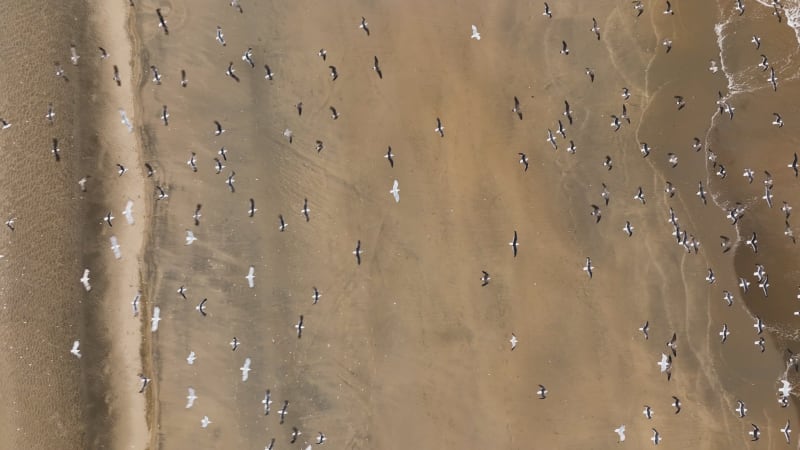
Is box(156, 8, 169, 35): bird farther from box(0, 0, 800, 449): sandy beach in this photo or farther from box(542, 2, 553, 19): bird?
box(542, 2, 553, 19): bird

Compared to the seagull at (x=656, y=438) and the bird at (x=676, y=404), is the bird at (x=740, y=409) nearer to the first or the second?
the bird at (x=676, y=404)

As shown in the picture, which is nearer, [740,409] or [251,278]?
[251,278]

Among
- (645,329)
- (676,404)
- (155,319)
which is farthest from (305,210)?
(676,404)

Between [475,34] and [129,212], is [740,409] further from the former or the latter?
[129,212]

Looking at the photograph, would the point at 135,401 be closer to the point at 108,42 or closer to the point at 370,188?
the point at 370,188

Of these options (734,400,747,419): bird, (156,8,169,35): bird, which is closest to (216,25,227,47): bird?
(156,8,169,35): bird

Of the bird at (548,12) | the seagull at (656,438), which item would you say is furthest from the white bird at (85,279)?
the seagull at (656,438)
